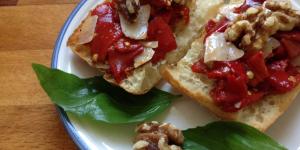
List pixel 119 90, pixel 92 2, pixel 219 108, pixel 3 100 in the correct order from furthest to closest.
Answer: pixel 92 2 → pixel 3 100 → pixel 119 90 → pixel 219 108

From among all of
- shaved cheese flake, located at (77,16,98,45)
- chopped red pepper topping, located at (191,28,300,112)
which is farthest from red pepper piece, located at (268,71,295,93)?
shaved cheese flake, located at (77,16,98,45)

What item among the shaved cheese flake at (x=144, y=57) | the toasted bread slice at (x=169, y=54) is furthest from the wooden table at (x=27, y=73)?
the shaved cheese flake at (x=144, y=57)

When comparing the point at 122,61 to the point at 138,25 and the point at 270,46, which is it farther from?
the point at 270,46

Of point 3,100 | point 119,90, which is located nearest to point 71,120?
point 119,90

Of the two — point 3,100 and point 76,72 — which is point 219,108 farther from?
point 3,100

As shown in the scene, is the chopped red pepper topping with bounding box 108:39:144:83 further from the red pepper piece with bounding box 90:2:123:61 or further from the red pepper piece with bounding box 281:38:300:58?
the red pepper piece with bounding box 281:38:300:58
